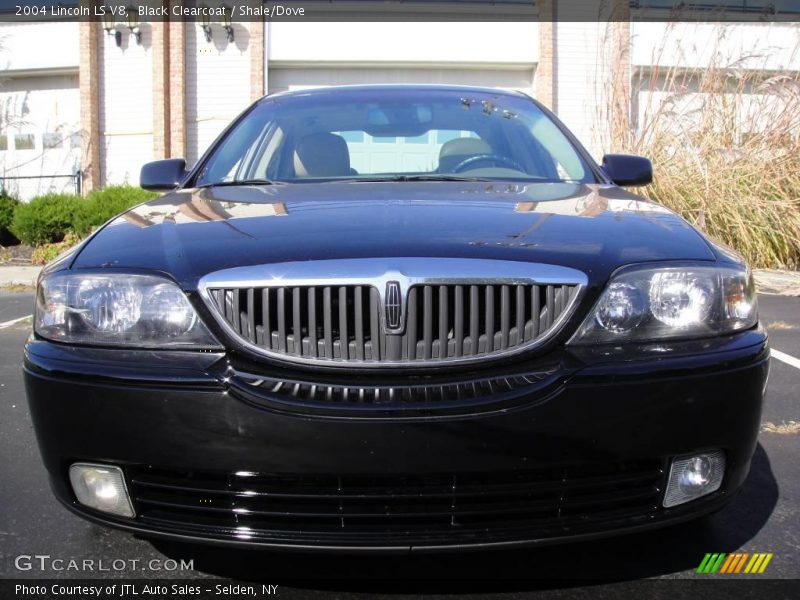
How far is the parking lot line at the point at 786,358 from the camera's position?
15.2 feet

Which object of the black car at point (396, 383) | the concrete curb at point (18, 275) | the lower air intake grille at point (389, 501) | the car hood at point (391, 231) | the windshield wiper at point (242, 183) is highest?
the windshield wiper at point (242, 183)

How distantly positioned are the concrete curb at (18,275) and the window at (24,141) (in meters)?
9.58

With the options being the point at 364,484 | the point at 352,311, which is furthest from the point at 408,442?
the point at 352,311

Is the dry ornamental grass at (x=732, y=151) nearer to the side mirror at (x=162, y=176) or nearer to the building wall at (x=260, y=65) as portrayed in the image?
the side mirror at (x=162, y=176)

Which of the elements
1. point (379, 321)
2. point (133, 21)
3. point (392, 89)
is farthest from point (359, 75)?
point (379, 321)

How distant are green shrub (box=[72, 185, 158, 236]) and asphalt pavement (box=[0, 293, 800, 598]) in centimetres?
931

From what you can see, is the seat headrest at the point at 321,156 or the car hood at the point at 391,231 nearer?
the car hood at the point at 391,231

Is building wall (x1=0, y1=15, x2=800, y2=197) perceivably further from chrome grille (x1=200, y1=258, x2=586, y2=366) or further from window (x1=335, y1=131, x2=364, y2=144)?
chrome grille (x1=200, y1=258, x2=586, y2=366)

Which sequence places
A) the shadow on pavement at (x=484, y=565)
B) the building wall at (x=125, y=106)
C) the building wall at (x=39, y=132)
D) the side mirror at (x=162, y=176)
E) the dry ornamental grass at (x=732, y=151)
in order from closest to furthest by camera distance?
1. the shadow on pavement at (x=484, y=565)
2. the side mirror at (x=162, y=176)
3. the dry ornamental grass at (x=732, y=151)
4. the building wall at (x=125, y=106)
5. the building wall at (x=39, y=132)

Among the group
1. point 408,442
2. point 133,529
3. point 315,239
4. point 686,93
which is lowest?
point 133,529

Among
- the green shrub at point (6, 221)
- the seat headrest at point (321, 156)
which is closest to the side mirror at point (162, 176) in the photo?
the seat headrest at point (321, 156)

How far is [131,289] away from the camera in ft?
6.50

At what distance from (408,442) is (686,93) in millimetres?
7890

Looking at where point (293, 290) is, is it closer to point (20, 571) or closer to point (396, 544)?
point (396, 544)
